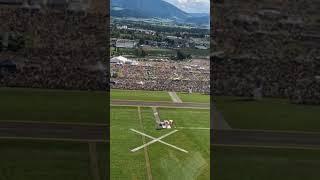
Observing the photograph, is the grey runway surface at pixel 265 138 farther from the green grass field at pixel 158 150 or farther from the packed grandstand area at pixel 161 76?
the packed grandstand area at pixel 161 76

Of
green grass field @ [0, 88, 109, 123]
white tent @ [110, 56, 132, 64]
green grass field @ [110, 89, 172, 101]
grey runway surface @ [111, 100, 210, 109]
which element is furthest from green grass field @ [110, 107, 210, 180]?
white tent @ [110, 56, 132, 64]

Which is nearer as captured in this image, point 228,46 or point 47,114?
point 47,114

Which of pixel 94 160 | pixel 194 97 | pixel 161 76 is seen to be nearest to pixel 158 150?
pixel 94 160

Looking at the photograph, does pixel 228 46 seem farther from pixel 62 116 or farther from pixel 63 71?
pixel 62 116

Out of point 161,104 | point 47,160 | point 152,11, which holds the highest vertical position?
point 152,11

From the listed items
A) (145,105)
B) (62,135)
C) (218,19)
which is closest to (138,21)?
(218,19)

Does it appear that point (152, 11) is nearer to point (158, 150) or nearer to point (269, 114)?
point (269, 114)
